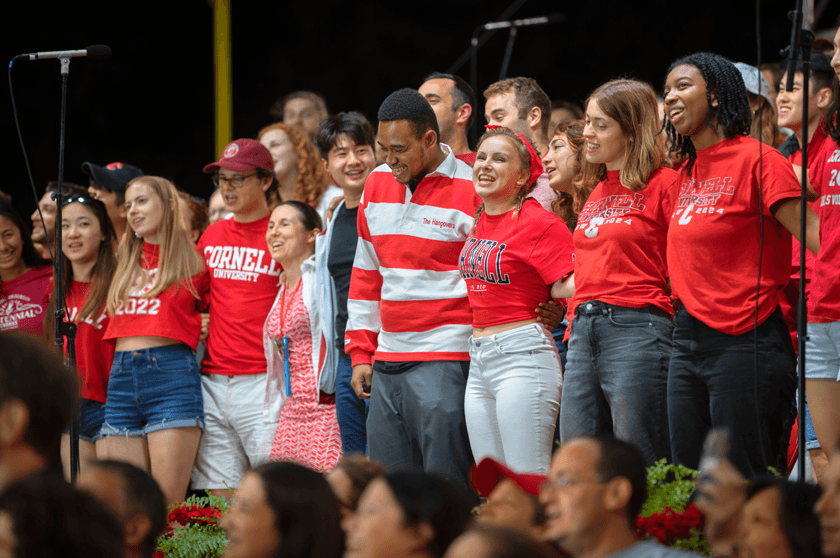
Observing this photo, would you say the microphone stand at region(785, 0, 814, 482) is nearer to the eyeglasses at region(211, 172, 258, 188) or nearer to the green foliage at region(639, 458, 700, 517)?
→ the green foliage at region(639, 458, 700, 517)

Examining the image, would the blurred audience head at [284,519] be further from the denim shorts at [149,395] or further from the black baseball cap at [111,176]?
the black baseball cap at [111,176]

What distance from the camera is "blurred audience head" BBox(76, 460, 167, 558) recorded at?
7.36ft

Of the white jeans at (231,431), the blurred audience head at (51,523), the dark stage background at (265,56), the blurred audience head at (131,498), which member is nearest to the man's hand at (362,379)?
the white jeans at (231,431)

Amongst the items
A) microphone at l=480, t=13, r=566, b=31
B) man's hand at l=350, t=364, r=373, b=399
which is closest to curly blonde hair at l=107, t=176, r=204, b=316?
man's hand at l=350, t=364, r=373, b=399

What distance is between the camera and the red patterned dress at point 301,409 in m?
4.07

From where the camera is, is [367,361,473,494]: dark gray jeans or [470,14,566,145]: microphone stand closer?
[367,361,473,494]: dark gray jeans

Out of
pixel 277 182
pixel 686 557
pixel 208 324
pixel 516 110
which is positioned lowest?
pixel 686 557

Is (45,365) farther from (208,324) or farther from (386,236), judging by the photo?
(208,324)

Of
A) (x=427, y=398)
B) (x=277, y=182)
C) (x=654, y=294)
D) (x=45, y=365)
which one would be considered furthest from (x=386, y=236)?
(x=45, y=365)

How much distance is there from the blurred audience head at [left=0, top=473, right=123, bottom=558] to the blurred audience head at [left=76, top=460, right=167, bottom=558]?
→ 467mm

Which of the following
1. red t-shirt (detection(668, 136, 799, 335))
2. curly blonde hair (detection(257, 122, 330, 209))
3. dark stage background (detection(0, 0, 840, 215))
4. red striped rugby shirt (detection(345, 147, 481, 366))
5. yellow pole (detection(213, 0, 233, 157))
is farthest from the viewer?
yellow pole (detection(213, 0, 233, 157))

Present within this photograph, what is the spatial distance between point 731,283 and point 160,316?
2564mm

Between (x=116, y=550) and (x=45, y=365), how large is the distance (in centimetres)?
44

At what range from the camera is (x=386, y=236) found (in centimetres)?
356
